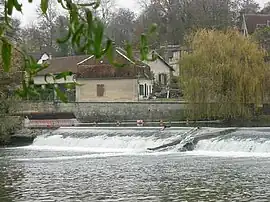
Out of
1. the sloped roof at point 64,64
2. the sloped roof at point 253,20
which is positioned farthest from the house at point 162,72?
the sloped roof at point 253,20

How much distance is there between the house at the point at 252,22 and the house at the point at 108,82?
17486 mm

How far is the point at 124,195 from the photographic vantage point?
496 inches

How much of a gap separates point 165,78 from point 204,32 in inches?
715

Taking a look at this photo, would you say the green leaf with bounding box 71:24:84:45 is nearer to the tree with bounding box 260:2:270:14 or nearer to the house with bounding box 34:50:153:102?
the house with bounding box 34:50:153:102

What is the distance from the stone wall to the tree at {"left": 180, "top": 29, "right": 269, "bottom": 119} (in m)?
4.21

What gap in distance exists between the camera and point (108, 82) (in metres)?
44.9

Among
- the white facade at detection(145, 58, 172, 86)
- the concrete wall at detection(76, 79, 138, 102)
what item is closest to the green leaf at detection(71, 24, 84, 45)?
the concrete wall at detection(76, 79, 138, 102)

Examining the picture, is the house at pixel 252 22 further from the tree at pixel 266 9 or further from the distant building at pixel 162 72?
the tree at pixel 266 9

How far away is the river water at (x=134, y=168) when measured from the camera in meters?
12.9

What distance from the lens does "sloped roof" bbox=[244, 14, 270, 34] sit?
5946 centimetres

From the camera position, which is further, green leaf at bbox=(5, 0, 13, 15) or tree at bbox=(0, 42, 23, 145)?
tree at bbox=(0, 42, 23, 145)

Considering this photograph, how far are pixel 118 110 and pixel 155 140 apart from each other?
13.0 m

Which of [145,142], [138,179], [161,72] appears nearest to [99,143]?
[145,142]

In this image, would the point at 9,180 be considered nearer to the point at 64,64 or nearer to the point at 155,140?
the point at 155,140
